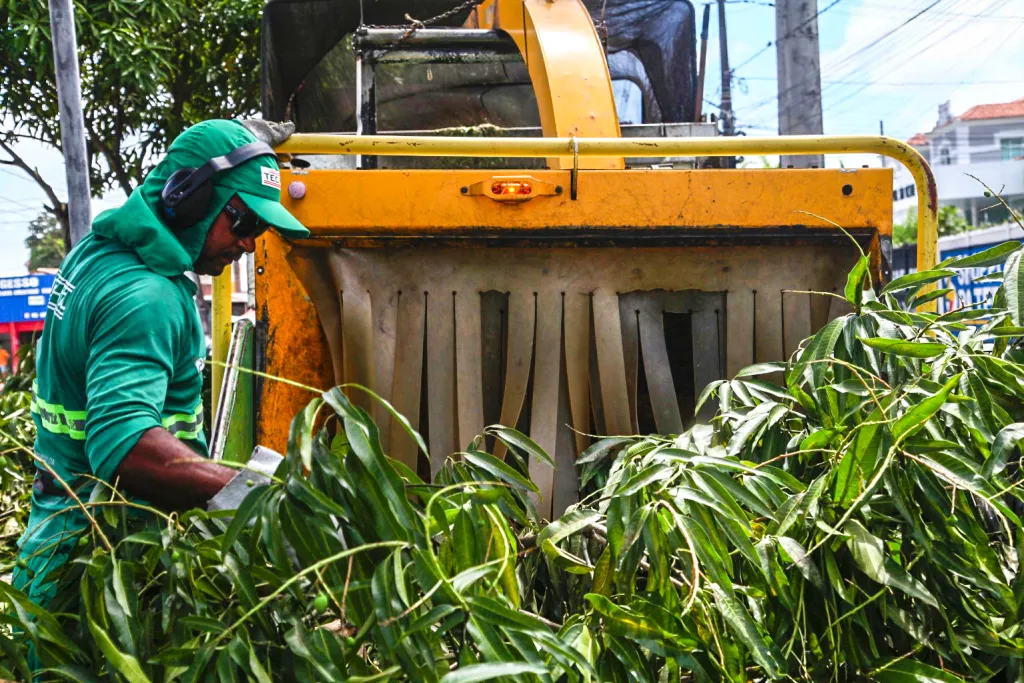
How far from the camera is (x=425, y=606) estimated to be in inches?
60.2

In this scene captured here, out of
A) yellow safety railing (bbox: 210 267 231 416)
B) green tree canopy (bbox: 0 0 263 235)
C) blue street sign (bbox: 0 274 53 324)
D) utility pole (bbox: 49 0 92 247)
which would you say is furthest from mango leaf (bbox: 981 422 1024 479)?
blue street sign (bbox: 0 274 53 324)

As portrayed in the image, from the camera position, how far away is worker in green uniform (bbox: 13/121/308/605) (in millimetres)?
1727

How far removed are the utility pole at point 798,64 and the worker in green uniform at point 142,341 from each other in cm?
939

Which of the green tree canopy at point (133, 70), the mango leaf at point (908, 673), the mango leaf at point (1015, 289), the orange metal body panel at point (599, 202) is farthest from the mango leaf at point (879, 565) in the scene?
the green tree canopy at point (133, 70)

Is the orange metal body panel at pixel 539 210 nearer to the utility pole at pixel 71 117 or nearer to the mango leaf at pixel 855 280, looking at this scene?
the mango leaf at pixel 855 280

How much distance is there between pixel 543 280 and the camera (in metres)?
3.27

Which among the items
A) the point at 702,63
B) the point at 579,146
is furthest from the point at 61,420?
the point at 702,63

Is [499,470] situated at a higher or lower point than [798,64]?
lower

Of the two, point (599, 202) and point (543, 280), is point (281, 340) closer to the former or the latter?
point (543, 280)

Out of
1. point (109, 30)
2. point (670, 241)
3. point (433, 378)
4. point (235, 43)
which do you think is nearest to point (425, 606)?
point (433, 378)

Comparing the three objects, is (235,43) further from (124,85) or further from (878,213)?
(878,213)

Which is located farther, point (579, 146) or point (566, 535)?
point (579, 146)

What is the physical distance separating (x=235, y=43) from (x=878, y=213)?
26.4ft

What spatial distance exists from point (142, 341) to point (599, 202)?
174 centimetres
